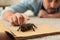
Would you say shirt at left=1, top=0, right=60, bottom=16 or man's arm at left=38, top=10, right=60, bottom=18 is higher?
A: shirt at left=1, top=0, right=60, bottom=16

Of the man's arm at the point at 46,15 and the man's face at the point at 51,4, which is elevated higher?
the man's face at the point at 51,4

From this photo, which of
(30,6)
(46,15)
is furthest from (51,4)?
(30,6)

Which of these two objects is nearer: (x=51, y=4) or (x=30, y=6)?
(x=51, y=4)

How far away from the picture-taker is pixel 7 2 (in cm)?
216

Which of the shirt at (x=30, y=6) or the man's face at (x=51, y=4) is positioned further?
the shirt at (x=30, y=6)

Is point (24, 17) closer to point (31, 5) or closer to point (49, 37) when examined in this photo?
point (49, 37)

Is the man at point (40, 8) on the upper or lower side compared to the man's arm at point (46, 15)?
upper

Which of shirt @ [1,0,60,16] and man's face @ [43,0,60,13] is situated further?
shirt @ [1,0,60,16]

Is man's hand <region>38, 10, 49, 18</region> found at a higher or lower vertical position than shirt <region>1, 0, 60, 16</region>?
lower

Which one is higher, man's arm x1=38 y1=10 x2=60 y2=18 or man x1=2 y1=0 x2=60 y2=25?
man x1=2 y1=0 x2=60 y2=25

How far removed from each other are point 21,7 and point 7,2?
922mm

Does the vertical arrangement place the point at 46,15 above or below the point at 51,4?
below

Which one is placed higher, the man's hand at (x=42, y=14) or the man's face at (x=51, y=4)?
the man's face at (x=51, y=4)

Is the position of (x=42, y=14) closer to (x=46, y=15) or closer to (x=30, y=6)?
(x=46, y=15)
